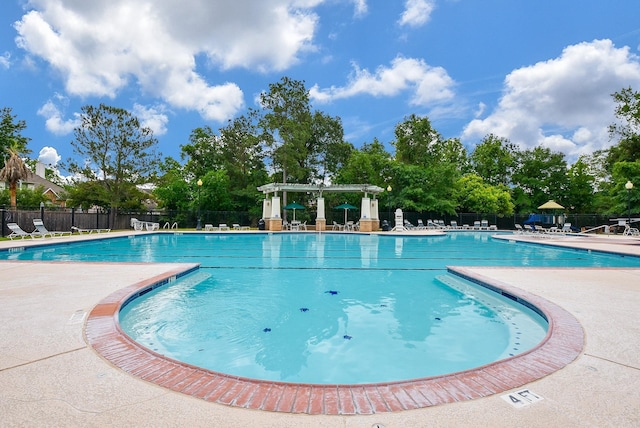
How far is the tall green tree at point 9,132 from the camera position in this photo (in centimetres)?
2588

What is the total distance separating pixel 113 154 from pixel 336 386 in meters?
32.1

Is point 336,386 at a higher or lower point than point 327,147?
lower

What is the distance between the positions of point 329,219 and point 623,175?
77.8 ft

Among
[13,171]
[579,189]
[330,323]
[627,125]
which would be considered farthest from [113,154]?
[579,189]

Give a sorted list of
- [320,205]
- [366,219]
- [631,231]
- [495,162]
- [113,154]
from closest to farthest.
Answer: [631,231]
[366,219]
[320,205]
[113,154]
[495,162]

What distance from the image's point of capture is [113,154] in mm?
29156

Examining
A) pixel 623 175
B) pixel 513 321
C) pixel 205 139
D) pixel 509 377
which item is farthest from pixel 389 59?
pixel 509 377

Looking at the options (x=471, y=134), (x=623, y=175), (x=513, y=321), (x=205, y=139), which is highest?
(x=471, y=134)

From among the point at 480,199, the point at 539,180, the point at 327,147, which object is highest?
the point at 327,147

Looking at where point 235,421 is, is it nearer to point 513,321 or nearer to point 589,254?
point 513,321

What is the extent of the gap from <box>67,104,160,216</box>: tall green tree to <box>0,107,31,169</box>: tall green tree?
3.31 metres

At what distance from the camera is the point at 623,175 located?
28.2 m

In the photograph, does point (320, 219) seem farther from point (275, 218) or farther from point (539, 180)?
point (539, 180)

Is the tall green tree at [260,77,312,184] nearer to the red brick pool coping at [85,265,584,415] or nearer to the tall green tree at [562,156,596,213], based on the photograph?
the tall green tree at [562,156,596,213]
